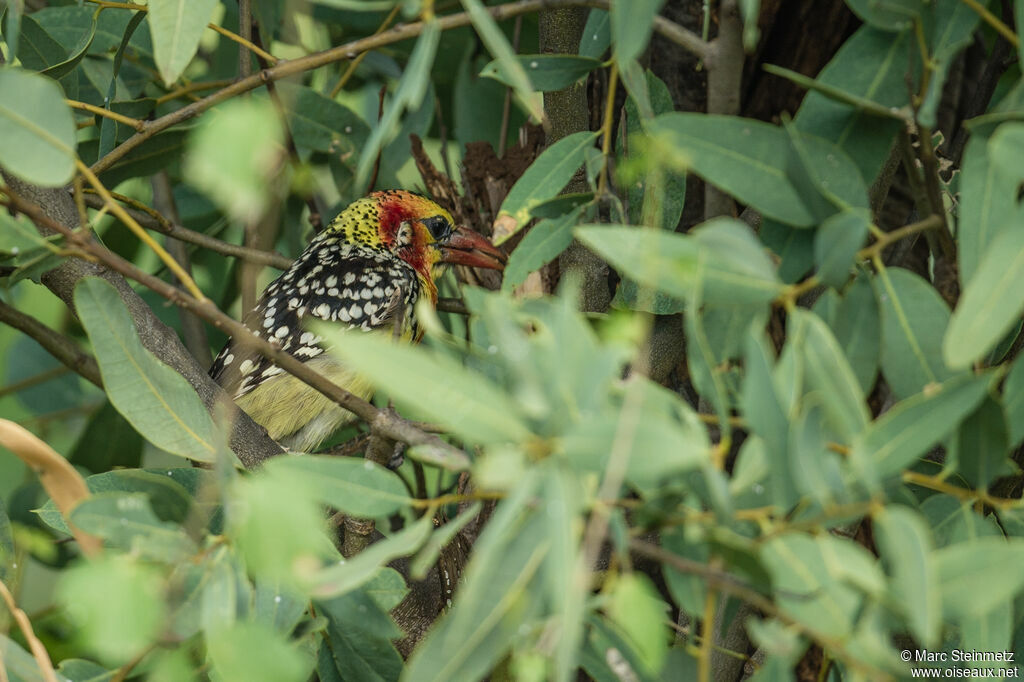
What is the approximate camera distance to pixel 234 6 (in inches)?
96.7

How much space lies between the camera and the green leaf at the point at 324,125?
8.00 feet

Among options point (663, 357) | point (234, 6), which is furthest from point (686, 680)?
point (234, 6)

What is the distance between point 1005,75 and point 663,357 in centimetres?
74

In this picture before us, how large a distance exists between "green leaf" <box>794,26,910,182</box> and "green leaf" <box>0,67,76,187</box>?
791mm

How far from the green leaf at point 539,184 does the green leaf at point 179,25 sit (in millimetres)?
445

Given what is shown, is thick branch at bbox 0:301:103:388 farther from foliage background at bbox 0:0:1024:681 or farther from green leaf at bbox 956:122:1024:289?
green leaf at bbox 956:122:1024:289

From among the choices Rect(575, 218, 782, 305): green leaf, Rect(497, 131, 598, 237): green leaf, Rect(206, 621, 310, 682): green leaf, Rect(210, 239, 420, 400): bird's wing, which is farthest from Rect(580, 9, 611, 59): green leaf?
Rect(210, 239, 420, 400): bird's wing

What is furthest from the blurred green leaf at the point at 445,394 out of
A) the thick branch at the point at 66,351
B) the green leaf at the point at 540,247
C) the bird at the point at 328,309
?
the bird at the point at 328,309

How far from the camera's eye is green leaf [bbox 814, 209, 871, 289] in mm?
1004

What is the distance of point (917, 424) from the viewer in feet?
2.97

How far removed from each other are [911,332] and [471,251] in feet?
6.38

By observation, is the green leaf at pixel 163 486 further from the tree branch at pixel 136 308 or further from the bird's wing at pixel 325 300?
the bird's wing at pixel 325 300

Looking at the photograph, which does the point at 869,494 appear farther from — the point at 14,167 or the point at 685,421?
the point at 14,167

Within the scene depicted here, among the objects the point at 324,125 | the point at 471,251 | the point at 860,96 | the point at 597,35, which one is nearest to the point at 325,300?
the point at 471,251
